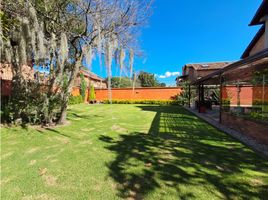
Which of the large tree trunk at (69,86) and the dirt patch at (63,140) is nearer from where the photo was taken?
the dirt patch at (63,140)

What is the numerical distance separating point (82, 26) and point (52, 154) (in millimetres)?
4975

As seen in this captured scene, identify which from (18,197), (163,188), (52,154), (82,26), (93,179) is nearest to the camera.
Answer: (18,197)

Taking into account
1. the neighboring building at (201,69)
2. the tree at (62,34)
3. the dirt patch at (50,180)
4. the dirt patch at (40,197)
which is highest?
the neighboring building at (201,69)

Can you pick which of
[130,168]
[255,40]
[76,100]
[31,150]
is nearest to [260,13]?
[255,40]

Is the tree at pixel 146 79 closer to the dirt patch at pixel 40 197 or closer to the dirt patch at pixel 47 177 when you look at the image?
the dirt patch at pixel 47 177

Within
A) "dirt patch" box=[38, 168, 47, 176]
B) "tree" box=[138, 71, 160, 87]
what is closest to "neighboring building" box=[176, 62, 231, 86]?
"tree" box=[138, 71, 160, 87]

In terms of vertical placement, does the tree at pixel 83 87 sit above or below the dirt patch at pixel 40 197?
above

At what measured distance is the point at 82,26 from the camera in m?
6.84

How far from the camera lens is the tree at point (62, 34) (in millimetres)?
5086

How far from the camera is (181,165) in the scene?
3.22m

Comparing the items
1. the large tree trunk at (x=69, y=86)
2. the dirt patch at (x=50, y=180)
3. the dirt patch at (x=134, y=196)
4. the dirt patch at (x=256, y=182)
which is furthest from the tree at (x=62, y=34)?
the dirt patch at (x=256, y=182)

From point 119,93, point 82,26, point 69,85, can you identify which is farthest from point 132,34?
point 119,93

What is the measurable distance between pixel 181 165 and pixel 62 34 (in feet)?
16.0

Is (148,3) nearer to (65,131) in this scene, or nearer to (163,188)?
(65,131)
